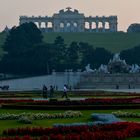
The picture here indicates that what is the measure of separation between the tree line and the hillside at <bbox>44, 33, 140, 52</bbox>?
56.0 feet

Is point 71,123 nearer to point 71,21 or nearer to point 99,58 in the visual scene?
point 99,58

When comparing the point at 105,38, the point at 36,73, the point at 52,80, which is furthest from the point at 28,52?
the point at 105,38

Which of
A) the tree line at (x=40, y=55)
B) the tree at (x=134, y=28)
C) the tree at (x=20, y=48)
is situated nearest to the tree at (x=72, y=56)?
the tree line at (x=40, y=55)

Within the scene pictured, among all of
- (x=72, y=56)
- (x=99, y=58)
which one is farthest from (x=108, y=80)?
(x=99, y=58)

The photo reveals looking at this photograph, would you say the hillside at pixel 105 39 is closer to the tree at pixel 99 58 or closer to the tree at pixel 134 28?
the tree at pixel 134 28

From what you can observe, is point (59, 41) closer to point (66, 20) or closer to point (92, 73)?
point (92, 73)

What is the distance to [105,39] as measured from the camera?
9569 cm

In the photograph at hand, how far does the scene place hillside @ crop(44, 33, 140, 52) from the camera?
90125 mm

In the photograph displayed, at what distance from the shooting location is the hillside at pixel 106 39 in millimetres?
90125

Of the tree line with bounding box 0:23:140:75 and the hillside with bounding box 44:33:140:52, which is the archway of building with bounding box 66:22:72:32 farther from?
the tree line with bounding box 0:23:140:75

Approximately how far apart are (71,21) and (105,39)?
50.6ft

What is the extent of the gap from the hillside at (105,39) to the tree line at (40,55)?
55.5 feet

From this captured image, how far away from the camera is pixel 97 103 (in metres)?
18.6

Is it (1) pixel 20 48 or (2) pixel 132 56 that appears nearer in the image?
(1) pixel 20 48
